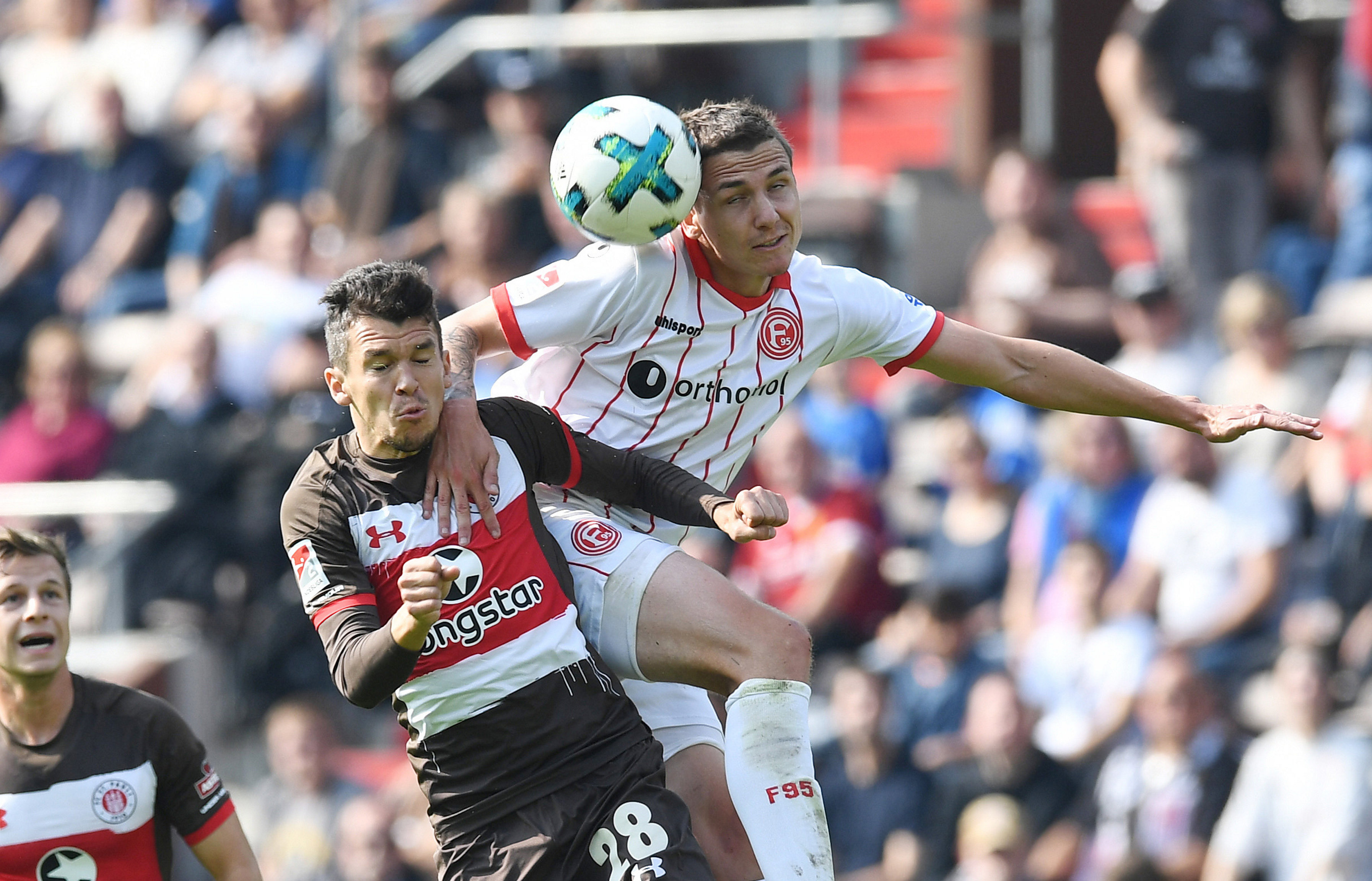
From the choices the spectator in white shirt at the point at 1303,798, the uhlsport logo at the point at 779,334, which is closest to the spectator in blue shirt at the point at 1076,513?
the spectator in white shirt at the point at 1303,798

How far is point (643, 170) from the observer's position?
5.07 m

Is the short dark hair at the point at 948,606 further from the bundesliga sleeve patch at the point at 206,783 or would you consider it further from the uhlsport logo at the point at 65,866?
the uhlsport logo at the point at 65,866

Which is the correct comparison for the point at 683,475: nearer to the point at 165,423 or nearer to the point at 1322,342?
the point at 1322,342

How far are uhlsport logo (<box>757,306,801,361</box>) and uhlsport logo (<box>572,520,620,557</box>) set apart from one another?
70cm

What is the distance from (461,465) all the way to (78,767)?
1.68 meters

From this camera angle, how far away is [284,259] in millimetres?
11906

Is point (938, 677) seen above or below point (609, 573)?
below

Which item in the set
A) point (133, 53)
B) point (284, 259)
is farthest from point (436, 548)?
point (133, 53)

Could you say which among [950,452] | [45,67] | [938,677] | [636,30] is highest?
[636,30]

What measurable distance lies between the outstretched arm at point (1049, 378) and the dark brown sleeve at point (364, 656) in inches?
75.8

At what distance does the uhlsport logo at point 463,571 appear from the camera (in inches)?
187

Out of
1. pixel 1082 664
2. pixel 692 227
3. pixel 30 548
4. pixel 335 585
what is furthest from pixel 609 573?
pixel 1082 664

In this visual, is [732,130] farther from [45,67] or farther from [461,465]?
[45,67]

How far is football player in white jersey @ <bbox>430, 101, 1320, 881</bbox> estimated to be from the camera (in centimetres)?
482
